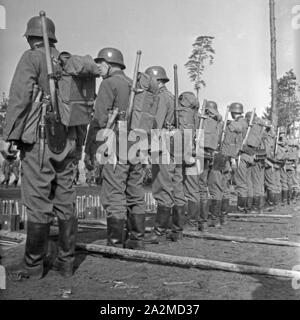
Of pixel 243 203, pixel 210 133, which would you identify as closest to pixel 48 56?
pixel 210 133

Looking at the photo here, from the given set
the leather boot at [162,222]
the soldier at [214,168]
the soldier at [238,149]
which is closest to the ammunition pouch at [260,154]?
the soldier at [238,149]

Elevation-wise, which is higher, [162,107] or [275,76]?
[275,76]

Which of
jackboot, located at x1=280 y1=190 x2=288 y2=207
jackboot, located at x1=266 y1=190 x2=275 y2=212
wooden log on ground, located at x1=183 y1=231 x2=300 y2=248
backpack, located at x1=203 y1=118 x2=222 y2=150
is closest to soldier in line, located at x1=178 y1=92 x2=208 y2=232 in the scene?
backpack, located at x1=203 y1=118 x2=222 y2=150

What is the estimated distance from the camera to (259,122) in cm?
1218

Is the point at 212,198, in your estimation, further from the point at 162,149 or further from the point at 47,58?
the point at 47,58

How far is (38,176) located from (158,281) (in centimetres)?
156

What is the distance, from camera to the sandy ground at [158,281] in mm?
3854

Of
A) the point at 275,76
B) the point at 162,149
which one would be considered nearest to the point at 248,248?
the point at 162,149

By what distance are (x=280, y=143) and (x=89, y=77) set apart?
1217cm

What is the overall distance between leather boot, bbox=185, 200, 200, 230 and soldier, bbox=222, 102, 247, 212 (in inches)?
81.4

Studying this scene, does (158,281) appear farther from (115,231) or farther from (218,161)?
(218,161)

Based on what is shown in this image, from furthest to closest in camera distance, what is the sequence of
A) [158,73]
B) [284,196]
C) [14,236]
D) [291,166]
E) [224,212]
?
[291,166] < [284,196] < [224,212] < [158,73] < [14,236]

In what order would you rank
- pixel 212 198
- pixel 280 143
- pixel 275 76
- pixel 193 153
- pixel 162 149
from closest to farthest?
pixel 162 149
pixel 193 153
pixel 212 198
pixel 280 143
pixel 275 76

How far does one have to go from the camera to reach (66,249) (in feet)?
14.9
